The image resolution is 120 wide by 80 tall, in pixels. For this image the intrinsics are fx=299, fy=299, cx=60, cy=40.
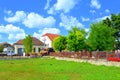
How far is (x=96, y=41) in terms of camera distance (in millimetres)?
64062

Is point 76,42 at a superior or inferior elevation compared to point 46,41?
inferior

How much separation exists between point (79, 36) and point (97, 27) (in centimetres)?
772

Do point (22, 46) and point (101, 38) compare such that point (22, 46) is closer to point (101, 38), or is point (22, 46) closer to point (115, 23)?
point (115, 23)

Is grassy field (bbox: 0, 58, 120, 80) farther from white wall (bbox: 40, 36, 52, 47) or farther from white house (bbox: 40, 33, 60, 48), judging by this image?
white wall (bbox: 40, 36, 52, 47)

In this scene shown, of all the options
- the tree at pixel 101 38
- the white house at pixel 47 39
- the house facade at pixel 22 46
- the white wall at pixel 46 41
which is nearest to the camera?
the tree at pixel 101 38

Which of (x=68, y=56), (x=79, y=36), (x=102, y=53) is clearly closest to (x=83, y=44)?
(x=79, y=36)

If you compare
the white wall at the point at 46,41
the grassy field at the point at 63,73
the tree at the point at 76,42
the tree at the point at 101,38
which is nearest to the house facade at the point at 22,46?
the white wall at the point at 46,41

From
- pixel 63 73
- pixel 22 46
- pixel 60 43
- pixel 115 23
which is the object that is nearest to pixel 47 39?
pixel 22 46

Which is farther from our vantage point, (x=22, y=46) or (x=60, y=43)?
(x=22, y=46)

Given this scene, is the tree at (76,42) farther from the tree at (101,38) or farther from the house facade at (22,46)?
the house facade at (22,46)

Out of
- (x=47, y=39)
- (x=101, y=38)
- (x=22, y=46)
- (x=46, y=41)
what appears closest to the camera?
(x=101, y=38)

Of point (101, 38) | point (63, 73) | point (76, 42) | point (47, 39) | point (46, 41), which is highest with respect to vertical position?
point (47, 39)

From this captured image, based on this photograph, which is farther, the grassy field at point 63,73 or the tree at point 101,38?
the tree at point 101,38

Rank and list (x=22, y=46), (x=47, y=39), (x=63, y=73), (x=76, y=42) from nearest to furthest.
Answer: (x=63, y=73)
(x=76, y=42)
(x=22, y=46)
(x=47, y=39)
